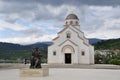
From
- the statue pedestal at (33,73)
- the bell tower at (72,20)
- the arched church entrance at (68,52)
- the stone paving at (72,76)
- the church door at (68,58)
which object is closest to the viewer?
the stone paving at (72,76)

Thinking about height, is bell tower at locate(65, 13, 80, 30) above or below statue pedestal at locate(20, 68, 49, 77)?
above

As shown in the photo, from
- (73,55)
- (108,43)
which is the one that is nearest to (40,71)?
(73,55)

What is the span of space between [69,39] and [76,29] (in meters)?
2.56

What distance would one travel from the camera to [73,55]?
166ft

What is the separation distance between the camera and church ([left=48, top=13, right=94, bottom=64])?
167 feet

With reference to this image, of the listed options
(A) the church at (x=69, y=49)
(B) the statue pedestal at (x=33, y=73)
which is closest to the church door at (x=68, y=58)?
(A) the church at (x=69, y=49)

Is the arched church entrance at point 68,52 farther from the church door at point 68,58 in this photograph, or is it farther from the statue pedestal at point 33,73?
the statue pedestal at point 33,73

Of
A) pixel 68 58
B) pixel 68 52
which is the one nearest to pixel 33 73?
pixel 68 52

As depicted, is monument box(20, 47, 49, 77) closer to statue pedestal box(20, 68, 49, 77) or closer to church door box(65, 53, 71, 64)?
statue pedestal box(20, 68, 49, 77)

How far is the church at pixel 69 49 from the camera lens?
167 feet

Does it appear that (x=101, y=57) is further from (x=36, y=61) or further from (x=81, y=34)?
(x=36, y=61)

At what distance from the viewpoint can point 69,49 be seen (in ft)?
167

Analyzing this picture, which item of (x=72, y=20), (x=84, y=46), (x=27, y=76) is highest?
(x=72, y=20)

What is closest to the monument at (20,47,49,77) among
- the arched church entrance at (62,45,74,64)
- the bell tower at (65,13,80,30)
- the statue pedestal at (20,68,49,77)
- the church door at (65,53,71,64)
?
the statue pedestal at (20,68,49,77)
